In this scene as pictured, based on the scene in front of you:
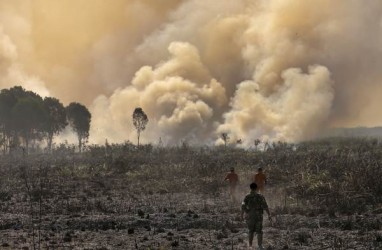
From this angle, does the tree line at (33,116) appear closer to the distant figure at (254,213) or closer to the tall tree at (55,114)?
the tall tree at (55,114)

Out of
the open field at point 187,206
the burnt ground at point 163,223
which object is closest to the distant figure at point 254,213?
the burnt ground at point 163,223

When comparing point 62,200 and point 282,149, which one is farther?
point 282,149

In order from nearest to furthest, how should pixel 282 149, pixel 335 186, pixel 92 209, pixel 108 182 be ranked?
pixel 92 209, pixel 335 186, pixel 108 182, pixel 282 149

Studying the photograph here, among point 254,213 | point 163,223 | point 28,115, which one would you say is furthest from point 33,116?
point 254,213

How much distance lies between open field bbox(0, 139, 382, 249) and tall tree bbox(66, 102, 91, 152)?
151 ft

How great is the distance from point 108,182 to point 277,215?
15297 mm

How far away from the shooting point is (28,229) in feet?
56.4

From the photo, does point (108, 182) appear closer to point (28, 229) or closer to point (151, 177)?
point (151, 177)

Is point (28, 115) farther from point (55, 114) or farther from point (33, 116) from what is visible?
point (55, 114)

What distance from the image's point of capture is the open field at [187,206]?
15.0 metres

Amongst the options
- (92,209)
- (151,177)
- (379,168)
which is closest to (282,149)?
(151,177)

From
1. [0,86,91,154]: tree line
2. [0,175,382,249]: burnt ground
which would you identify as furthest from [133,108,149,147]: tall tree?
[0,175,382,249]: burnt ground

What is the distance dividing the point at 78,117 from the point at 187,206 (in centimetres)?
6345

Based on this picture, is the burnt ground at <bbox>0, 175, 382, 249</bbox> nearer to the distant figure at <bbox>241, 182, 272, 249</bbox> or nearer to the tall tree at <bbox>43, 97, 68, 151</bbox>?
the distant figure at <bbox>241, 182, 272, 249</bbox>
